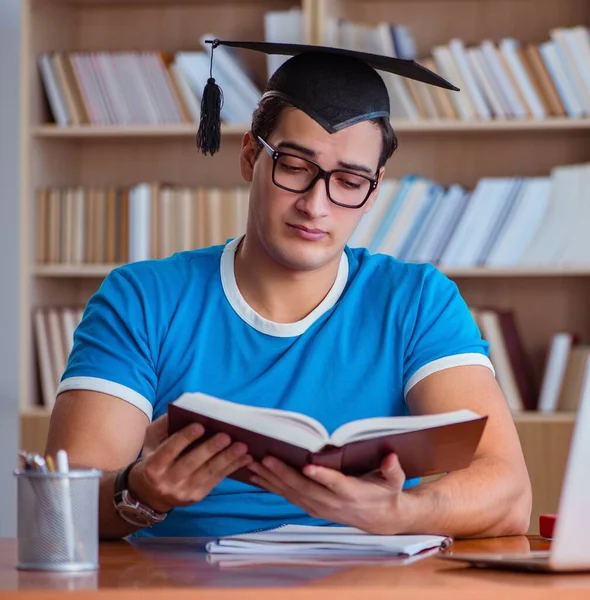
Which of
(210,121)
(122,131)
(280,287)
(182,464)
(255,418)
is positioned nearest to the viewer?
(255,418)

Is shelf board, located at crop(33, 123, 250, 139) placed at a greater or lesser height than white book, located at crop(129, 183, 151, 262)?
greater

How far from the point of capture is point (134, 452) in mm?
1614

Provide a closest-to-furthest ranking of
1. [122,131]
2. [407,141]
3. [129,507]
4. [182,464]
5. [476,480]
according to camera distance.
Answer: [182,464] → [129,507] → [476,480] → [122,131] → [407,141]

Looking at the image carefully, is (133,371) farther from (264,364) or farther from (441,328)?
(441,328)

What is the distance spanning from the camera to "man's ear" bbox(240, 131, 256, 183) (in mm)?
1897

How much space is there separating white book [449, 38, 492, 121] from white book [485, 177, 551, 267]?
10.4 inches

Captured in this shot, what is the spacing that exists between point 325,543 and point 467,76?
2.26 meters

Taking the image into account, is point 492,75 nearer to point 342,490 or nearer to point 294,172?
point 294,172

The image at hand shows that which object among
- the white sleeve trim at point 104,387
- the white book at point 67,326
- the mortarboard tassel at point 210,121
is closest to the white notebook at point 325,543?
the white sleeve trim at point 104,387

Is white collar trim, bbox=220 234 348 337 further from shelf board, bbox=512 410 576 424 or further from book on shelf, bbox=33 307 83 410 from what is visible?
book on shelf, bbox=33 307 83 410

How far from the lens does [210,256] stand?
1.89 meters

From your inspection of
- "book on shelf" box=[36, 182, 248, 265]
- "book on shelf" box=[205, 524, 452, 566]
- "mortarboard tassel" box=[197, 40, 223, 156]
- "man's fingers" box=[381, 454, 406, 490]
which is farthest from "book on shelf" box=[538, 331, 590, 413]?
"man's fingers" box=[381, 454, 406, 490]

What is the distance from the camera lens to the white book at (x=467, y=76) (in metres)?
3.26

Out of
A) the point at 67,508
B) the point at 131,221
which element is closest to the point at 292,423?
the point at 67,508
